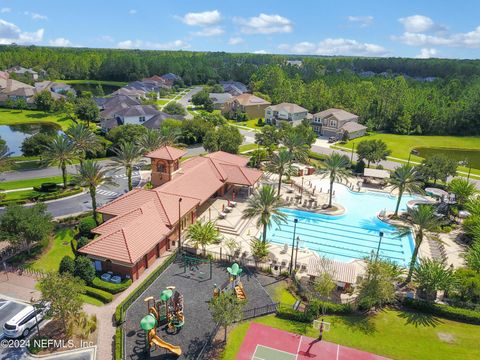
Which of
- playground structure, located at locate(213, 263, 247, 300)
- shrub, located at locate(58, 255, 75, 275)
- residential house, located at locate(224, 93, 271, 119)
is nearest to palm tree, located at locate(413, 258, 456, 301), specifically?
playground structure, located at locate(213, 263, 247, 300)

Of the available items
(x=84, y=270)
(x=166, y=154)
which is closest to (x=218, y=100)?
(x=166, y=154)

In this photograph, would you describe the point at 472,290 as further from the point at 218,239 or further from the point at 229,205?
the point at 229,205

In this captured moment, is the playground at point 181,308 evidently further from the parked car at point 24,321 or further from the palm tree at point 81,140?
the palm tree at point 81,140

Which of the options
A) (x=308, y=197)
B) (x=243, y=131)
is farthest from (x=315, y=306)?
(x=243, y=131)

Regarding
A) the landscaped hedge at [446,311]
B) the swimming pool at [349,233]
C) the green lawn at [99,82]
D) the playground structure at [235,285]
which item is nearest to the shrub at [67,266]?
the playground structure at [235,285]

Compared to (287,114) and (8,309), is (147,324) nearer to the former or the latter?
(8,309)

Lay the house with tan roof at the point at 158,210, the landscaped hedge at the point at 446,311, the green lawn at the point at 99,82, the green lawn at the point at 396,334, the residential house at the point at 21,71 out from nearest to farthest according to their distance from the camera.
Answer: the green lawn at the point at 396,334, the landscaped hedge at the point at 446,311, the house with tan roof at the point at 158,210, the residential house at the point at 21,71, the green lawn at the point at 99,82
